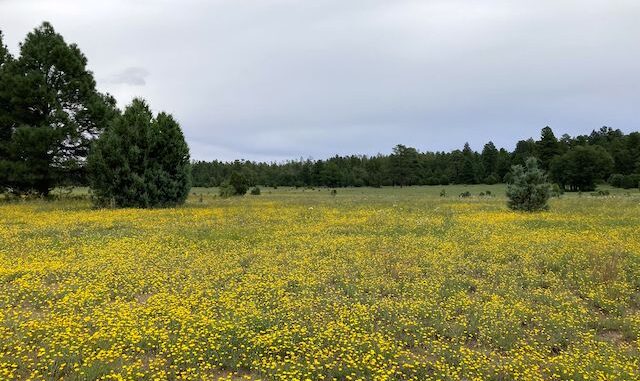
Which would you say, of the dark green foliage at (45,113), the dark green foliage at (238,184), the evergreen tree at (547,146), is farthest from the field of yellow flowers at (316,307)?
the evergreen tree at (547,146)

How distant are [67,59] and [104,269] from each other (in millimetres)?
30381

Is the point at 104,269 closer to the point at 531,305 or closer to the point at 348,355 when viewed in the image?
the point at 348,355

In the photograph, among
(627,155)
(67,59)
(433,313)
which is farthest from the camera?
(627,155)

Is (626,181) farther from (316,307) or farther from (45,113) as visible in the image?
(316,307)

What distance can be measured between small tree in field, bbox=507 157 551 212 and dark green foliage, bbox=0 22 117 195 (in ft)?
103

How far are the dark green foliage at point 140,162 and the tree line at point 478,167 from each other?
183 ft

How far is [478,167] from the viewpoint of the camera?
120m

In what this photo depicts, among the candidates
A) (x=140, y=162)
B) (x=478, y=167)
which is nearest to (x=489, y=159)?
(x=478, y=167)

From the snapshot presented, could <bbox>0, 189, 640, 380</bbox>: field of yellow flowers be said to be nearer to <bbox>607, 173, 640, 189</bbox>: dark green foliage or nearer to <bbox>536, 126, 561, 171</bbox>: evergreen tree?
<bbox>607, 173, 640, 189</bbox>: dark green foliage

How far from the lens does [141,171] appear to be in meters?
31.8

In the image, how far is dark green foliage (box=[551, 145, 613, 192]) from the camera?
85.2 meters

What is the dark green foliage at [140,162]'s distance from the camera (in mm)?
30609

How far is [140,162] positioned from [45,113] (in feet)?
34.6

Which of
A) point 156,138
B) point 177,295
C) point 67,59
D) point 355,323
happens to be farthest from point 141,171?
point 355,323
